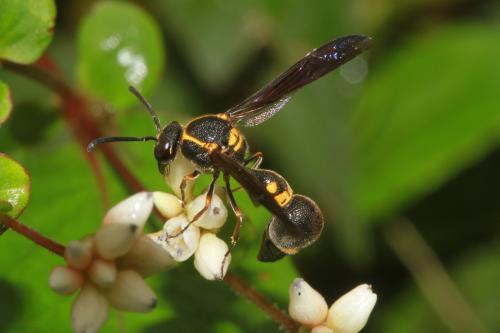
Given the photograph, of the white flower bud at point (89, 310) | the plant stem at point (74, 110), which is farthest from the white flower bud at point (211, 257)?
the plant stem at point (74, 110)

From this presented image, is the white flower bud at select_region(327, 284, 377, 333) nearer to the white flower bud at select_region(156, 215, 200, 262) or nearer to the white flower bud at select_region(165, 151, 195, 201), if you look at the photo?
the white flower bud at select_region(156, 215, 200, 262)

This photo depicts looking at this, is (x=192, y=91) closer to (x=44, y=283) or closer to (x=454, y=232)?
(x=454, y=232)

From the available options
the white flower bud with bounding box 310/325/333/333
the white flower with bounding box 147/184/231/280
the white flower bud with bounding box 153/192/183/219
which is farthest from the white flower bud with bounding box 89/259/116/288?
the white flower bud with bounding box 310/325/333/333

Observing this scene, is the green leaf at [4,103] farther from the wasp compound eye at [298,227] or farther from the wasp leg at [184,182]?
the wasp compound eye at [298,227]

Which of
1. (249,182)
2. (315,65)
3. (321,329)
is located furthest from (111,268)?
(315,65)

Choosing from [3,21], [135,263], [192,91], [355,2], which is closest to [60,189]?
[3,21]

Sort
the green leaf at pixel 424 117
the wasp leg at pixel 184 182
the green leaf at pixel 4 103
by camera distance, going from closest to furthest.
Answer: the wasp leg at pixel 184 182 → the green leaf at pixel 4 103 → the green leaf at pixel 424 117

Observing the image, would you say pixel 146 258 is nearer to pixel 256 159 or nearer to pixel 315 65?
pixel 256 159
